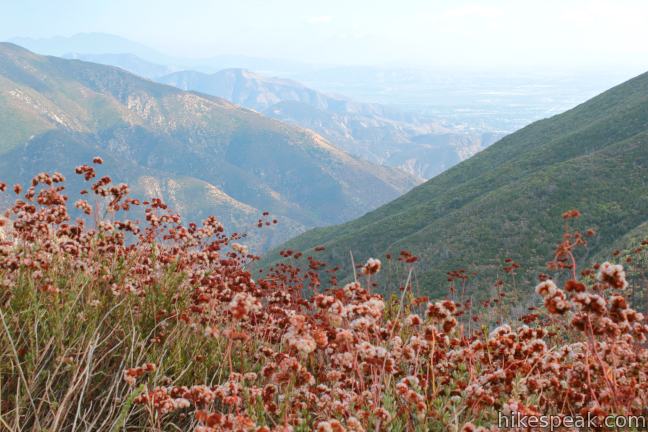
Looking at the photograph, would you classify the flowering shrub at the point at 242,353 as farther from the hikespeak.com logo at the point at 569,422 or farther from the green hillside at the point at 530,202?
the green hillside at the point at 530,202

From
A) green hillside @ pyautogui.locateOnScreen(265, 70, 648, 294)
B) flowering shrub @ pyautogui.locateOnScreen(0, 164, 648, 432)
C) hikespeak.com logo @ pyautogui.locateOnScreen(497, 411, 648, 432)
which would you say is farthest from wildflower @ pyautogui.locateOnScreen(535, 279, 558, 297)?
green hillside @ pyautogui.locateOnScreen(265, 70, 648, 294)

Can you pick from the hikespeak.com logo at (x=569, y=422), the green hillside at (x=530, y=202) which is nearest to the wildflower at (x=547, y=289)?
the hikespeak.com logo at (x=569, y=422)

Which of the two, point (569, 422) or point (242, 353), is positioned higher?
point (569, 422)

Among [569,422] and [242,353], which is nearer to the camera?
[569,422]

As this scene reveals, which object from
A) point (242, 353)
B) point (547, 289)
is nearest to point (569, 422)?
point (547, 289)

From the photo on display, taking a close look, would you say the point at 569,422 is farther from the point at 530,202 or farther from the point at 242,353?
the point at 530,202

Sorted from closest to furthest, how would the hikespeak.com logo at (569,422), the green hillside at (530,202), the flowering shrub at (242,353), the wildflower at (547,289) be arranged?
1. the wildflower at (547,289)
2. the hikespeak.com logo at (569,422)
3. the flowering shrub at (242,353)
4. the green hillside at (530,202)
